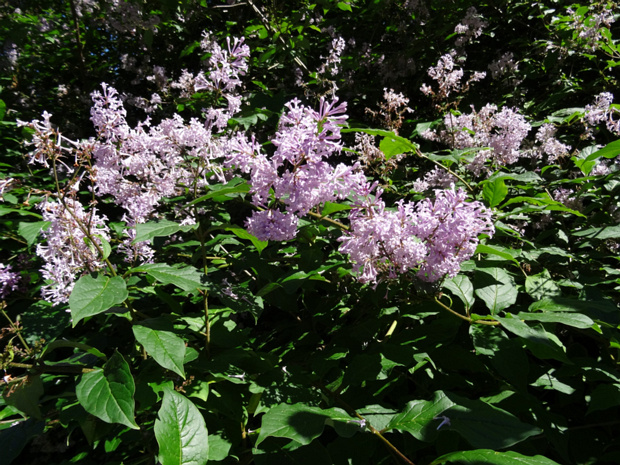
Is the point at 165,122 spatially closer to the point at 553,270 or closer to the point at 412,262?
the point at 412,262

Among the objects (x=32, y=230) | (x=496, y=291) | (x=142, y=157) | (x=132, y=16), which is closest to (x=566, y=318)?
(x=496, y=291)

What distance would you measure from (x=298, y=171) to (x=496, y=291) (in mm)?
1013

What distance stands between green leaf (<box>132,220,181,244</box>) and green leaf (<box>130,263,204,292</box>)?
0.12m

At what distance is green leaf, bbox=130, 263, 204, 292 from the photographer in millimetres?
1474

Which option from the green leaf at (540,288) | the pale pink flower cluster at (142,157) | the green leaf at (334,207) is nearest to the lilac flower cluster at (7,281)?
the pale pink flower cluster at (142,157)

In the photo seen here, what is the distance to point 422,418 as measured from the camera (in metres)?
1.22

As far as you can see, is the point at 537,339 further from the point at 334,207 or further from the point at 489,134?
the point at 489,134

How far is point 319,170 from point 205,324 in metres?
0.89

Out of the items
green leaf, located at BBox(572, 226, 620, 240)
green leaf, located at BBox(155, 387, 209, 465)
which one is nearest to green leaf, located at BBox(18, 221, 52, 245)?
green leaf, located at BBox(155, 387, 209, 465)

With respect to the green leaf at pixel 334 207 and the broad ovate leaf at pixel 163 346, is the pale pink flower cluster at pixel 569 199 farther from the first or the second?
the broad ovate leaf at pixel 163 346

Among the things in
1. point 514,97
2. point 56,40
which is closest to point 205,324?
point 514,97

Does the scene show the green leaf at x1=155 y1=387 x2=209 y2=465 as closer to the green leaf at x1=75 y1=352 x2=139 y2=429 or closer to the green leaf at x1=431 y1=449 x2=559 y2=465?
the green leaf at x1=75 y1=352 x2=139 y2=429

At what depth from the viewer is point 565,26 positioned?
379 centimetres

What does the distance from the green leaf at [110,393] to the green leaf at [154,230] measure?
47 cm
